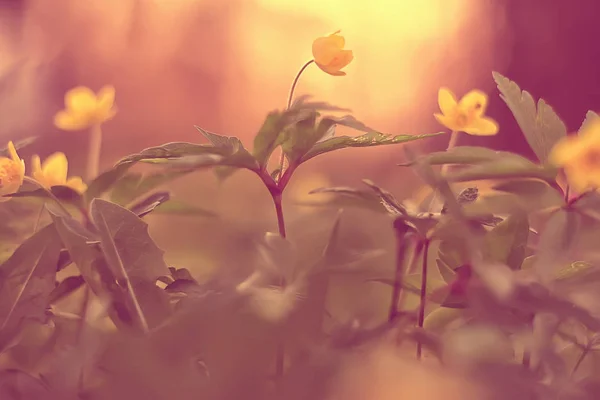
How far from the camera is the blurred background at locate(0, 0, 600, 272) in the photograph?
162 centimetres

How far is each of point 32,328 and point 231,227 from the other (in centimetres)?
11

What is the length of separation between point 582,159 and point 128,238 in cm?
19

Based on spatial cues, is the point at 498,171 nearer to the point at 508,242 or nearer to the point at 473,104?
the point at 508,242

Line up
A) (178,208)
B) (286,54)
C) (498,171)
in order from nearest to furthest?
(498,171) < (178,208) < (286,54)

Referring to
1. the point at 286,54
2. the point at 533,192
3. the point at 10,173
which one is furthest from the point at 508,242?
the point at 286,54

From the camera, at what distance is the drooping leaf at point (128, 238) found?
0.87 ft

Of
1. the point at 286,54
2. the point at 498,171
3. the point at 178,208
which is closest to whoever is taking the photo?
the point at 498,171

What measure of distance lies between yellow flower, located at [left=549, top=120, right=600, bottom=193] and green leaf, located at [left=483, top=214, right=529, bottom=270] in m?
0.03

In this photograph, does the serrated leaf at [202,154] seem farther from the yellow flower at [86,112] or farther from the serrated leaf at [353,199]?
the yellow flower at [86,112]

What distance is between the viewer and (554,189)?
0.84ft

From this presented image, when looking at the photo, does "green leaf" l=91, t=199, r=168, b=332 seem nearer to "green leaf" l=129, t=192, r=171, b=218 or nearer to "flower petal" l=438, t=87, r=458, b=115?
"green leaf" l=129, t=192, r=171, b=218

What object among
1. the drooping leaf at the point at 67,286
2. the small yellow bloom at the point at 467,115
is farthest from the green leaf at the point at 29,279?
the small yellow bloom at the point at 467,115

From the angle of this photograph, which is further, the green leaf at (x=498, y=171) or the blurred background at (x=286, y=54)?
the blurred background at (x=286, y=54)

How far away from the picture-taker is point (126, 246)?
0.27m
